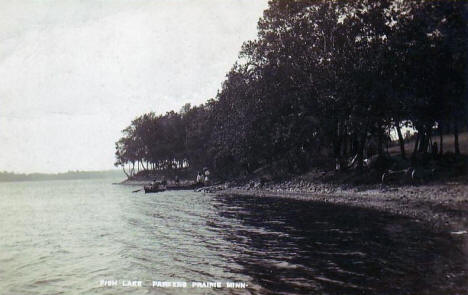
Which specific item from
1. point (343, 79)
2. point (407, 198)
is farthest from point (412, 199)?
point (343, 79)

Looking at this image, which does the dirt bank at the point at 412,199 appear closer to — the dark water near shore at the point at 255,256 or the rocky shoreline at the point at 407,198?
the rocky shoreline at the point at 407,198

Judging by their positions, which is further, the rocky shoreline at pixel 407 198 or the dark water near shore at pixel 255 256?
the rocky shoreline at pixel 407 198

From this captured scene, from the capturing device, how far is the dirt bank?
1870cm

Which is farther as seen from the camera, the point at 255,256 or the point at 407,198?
the point at 407,198

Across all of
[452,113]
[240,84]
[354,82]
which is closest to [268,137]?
Result: [240,84]

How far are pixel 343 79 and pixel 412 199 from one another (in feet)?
44.8

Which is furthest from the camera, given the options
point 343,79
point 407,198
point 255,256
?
point 343,79

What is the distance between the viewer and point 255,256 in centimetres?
1470

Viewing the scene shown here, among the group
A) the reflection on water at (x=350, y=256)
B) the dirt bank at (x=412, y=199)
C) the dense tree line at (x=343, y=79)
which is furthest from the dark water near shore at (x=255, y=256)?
the dense tree line at (x=343, y=79)

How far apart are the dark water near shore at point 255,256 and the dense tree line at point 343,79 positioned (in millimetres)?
14104

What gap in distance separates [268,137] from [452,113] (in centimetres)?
2235

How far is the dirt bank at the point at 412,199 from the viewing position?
61.4 feet

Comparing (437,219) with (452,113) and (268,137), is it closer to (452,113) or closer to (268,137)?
(452,113)

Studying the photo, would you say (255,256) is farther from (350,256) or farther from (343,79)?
(343,79)
